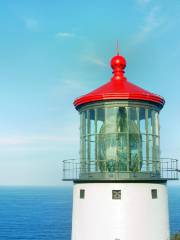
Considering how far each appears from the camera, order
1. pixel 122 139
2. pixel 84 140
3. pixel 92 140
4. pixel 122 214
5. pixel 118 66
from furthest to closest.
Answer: pixel 118 66 → pixel 84 140 → pixel 92 140 → pixel 122 139 → pixel 122 214

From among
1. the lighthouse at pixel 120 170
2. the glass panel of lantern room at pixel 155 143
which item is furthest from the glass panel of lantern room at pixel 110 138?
the glass panel of lantern room at pixel 155 143

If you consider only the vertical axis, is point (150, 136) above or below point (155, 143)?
above

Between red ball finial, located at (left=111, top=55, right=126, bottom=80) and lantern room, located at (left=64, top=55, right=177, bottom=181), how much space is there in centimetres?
72

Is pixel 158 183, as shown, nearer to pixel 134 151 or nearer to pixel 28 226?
pixel 134 151

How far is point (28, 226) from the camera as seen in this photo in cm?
8119

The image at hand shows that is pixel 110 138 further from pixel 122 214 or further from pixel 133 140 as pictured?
pixel 122 214

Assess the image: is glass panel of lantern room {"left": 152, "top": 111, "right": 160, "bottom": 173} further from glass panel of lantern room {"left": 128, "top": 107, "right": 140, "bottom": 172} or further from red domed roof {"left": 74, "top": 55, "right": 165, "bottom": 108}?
glass panel of lantern room {"left": 128, "top": 107, "right": 140, "bottom": 172}

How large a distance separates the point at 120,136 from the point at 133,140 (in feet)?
1.33

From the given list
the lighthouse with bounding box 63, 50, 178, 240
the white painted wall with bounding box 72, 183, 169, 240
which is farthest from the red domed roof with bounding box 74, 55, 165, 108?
the white painted wall with bounding box 72, 183, 169, 240

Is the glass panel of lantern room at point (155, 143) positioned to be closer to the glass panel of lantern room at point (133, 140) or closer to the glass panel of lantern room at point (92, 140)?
the glass panel of lantern room at point (133, 140)

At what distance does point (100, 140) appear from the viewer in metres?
11.4

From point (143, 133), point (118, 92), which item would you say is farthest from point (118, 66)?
point (143, 133)

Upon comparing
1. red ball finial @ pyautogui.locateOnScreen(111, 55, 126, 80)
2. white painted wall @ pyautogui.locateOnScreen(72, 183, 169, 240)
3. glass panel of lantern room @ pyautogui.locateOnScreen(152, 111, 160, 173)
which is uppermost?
red ball finial @ pyautogui.locateOnScreen(111, 55, 126, 80)

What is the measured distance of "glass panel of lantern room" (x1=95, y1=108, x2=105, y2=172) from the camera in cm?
1123
